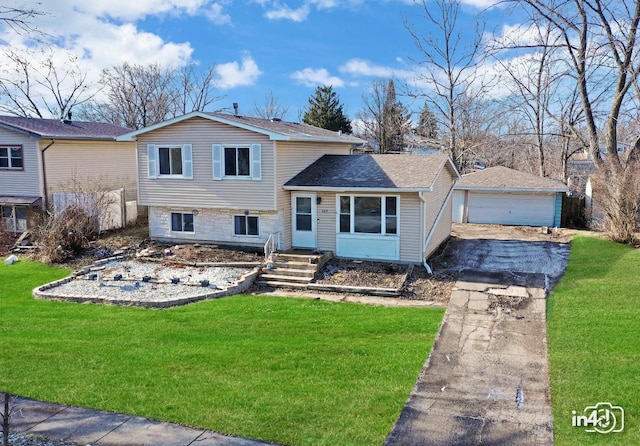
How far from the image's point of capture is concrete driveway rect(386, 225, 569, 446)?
708cm

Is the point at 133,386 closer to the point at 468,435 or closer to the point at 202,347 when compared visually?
the point at 202,347

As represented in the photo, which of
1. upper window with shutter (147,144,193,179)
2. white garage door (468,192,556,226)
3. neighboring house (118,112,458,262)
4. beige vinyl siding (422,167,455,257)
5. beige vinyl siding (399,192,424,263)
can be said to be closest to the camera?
beige vinyl siding (399,192,424,263)

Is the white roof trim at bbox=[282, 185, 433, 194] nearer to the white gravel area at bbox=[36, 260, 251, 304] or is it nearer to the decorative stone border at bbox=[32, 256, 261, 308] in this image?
the decorative stone border at bbox=[32, 256, 261, 308]

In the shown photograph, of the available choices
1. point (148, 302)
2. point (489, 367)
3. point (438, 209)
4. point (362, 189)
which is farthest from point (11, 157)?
point (489, 367)

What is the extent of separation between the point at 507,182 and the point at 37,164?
68.6 feet

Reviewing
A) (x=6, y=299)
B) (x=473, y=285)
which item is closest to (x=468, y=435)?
(x=473, y=285)

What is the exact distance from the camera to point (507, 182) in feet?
83.4

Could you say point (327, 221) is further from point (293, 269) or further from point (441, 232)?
point (441, 232)

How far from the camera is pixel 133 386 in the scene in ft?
27.2

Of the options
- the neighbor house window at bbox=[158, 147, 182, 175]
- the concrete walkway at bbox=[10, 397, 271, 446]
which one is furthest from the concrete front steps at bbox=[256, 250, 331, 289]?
the concrete walkway at bbox=[10, 397, 271, 446]

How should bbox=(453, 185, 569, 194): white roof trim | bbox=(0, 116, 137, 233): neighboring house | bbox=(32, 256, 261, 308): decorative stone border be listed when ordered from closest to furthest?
bbox=(32, 256, 261, 308): decorative stone border, bbox=(0, 116, 137, 233): neighboring house, bbox=(453, 185, 569, 194): white roof trim

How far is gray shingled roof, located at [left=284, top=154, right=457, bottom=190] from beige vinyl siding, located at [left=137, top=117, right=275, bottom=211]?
1.02 m

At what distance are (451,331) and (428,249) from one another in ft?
19.5

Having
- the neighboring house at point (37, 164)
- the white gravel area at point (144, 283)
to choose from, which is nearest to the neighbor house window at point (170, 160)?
the white gravel area at point (144, 283)
